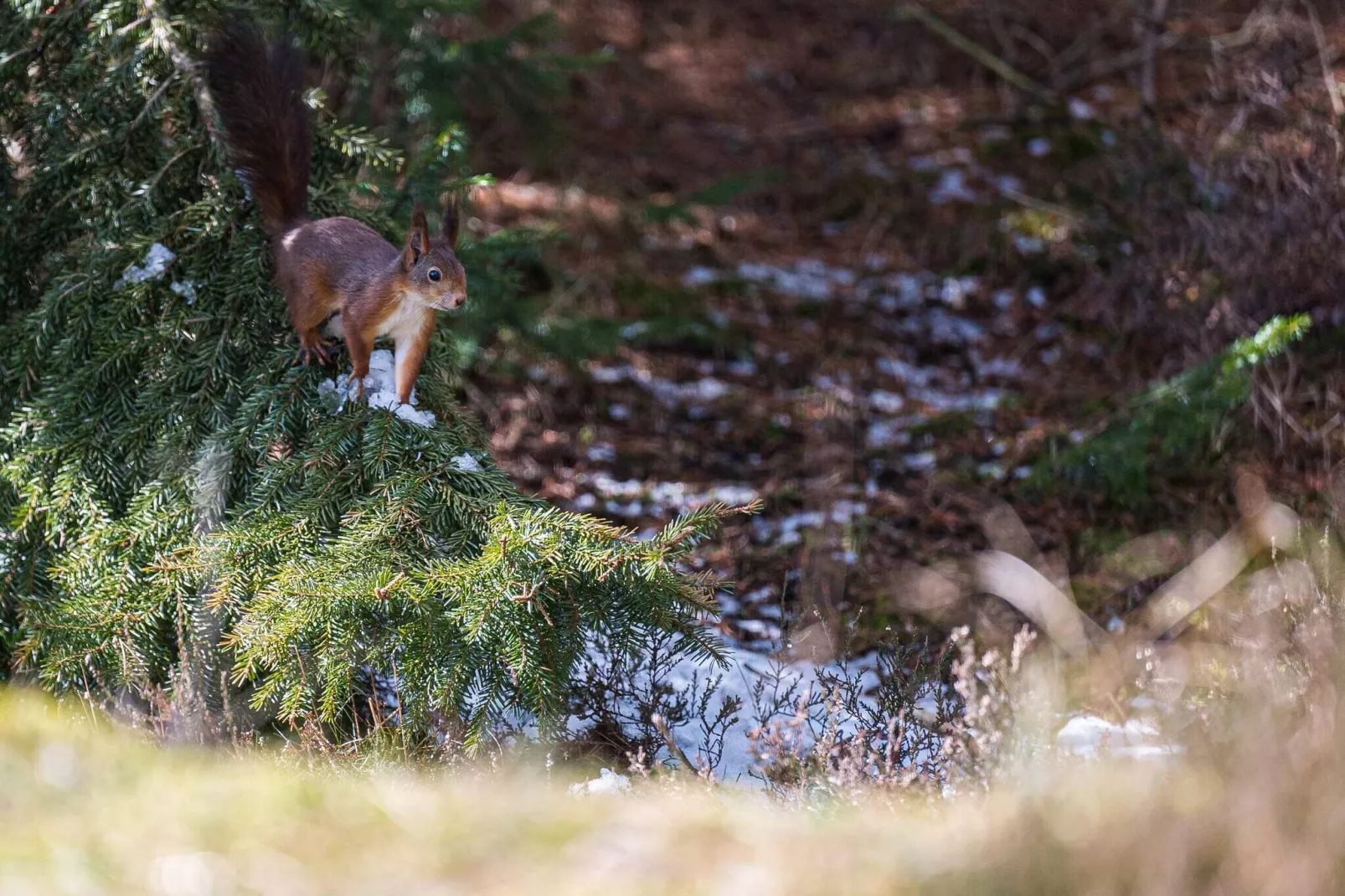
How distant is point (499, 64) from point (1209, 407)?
3155 mm

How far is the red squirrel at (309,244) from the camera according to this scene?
2570mm

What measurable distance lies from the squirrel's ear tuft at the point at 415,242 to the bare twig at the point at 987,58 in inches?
251

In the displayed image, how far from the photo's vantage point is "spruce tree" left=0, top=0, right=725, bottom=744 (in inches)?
87.1

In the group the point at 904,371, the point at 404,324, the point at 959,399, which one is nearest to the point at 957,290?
the point at 904,371

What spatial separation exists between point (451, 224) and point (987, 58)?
670 centimetres

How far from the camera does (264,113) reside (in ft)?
8.70

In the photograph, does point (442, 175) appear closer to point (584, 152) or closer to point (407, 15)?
point (407, 15)

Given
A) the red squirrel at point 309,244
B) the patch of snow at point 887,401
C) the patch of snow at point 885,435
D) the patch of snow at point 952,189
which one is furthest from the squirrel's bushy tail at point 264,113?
the patch of snow at point 952,189

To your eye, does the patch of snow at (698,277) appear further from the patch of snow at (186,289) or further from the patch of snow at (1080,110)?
the patch of snow at (186,289)

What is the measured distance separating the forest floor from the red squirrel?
3.39 feet

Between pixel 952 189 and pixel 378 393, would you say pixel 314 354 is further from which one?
pixel 952 189

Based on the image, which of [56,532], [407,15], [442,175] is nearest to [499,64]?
[407,15]

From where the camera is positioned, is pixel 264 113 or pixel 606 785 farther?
pixel 264 113

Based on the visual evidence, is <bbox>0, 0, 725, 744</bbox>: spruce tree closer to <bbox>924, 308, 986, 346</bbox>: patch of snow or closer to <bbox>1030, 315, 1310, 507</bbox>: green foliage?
<bbox>1030, 315, 1310, 507</bbox>: green foliage
